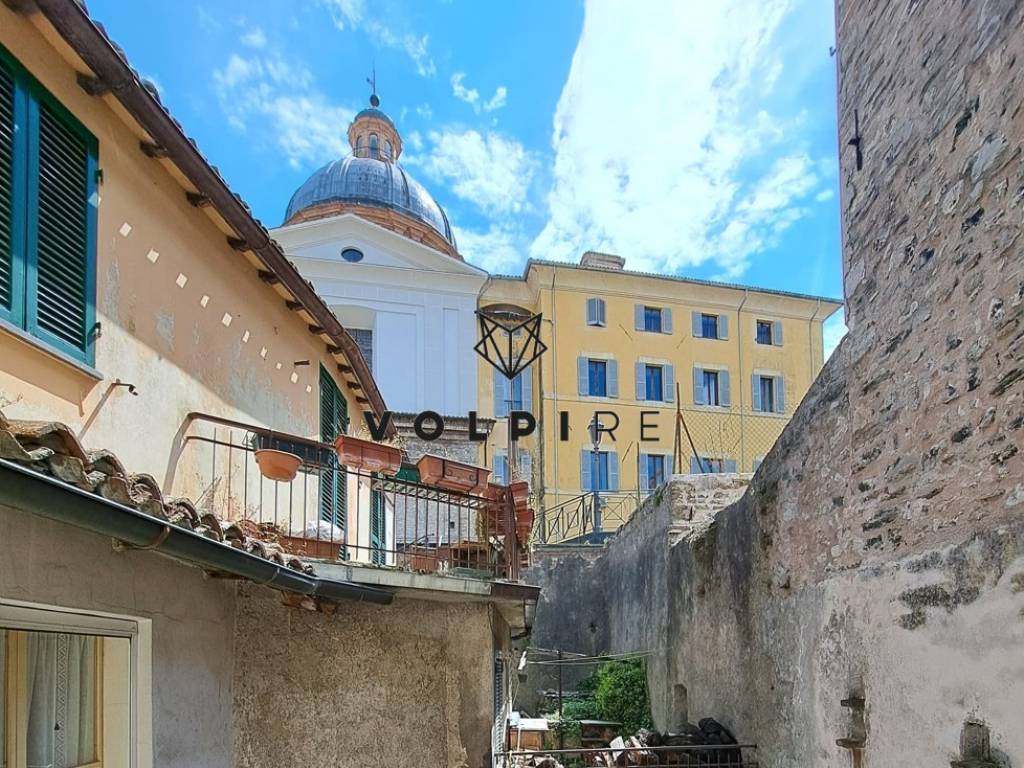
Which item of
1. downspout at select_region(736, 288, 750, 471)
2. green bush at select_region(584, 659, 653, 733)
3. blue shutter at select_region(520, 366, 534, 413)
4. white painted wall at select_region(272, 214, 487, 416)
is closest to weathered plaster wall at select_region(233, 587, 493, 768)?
green bush at select_region(584, 659, 653, 733)

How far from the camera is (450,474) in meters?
6.27

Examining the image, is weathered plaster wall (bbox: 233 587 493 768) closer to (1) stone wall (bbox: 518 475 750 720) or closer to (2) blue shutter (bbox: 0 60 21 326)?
(2) blue shutter (bbox: 0 60 21 326)

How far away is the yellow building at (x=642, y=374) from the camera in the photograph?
28781 mm


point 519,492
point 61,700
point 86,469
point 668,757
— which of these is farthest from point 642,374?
point 86,469

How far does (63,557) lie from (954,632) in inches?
197

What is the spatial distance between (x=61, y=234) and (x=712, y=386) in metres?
29.3

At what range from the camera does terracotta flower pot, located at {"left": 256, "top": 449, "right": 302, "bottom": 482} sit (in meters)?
5.32

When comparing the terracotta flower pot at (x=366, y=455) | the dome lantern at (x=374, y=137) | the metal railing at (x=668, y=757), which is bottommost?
the metal railing at (x=668, y=757)

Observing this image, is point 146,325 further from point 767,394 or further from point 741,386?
point 767,394

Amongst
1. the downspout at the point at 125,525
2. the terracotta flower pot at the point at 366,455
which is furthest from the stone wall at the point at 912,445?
the downspout at the point at 125,525

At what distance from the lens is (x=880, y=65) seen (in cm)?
628

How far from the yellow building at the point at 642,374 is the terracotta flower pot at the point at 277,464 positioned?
870 inches

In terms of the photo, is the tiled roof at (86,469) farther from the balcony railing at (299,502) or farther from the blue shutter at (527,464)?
the blue shutter at (527,464)

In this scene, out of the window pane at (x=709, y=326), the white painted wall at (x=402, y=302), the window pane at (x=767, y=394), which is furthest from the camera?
the window pane at (x=767, y=394)
